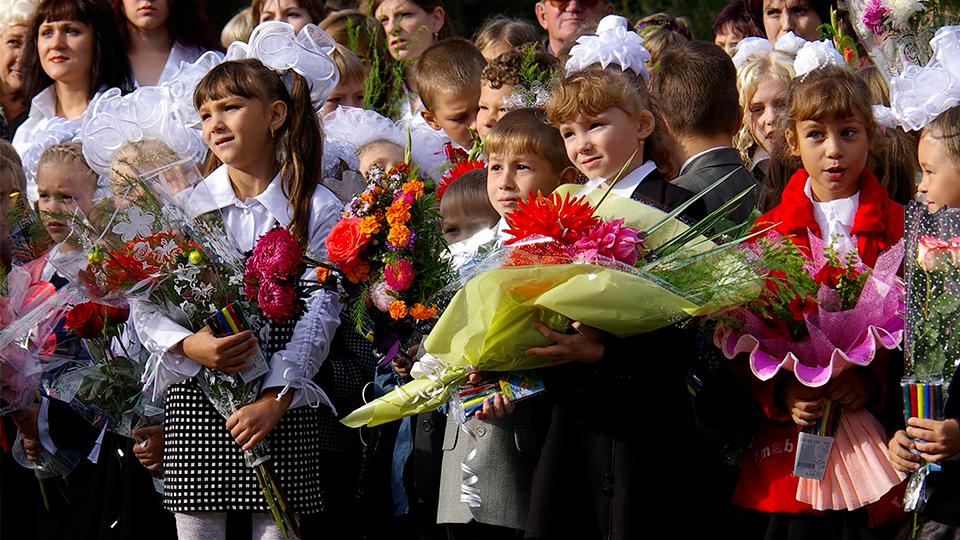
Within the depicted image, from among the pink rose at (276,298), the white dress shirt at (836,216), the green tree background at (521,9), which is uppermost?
the green tree background at (521,9)

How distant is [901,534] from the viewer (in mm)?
4316

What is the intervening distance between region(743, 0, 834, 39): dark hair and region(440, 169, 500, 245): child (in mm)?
2556

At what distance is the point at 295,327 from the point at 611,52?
5.37ft

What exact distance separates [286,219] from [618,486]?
176cm

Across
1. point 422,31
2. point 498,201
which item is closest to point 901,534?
point 498,201

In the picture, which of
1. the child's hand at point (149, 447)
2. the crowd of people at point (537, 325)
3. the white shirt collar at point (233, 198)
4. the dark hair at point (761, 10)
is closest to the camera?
the crowd of people at point (537, 325)

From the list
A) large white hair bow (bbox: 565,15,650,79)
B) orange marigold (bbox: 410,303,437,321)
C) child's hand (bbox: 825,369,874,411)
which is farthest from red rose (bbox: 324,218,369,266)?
child's hand (bbox: 825,369,874,411)

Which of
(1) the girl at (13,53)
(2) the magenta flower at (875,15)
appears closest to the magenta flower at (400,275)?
(2) the magenta flower at (875,15)

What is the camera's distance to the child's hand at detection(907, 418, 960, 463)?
4.12m

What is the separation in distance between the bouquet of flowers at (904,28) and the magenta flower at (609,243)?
4.45 ft

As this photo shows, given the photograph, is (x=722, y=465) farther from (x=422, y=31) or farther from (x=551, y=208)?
(x=422, y=31)

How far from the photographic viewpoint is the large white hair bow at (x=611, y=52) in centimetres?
550

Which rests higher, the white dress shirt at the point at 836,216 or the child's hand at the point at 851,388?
the white dress shirt at the point at 836,216

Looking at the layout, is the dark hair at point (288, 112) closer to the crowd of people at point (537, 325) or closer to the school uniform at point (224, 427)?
the crowd of people at point (537, 325)
